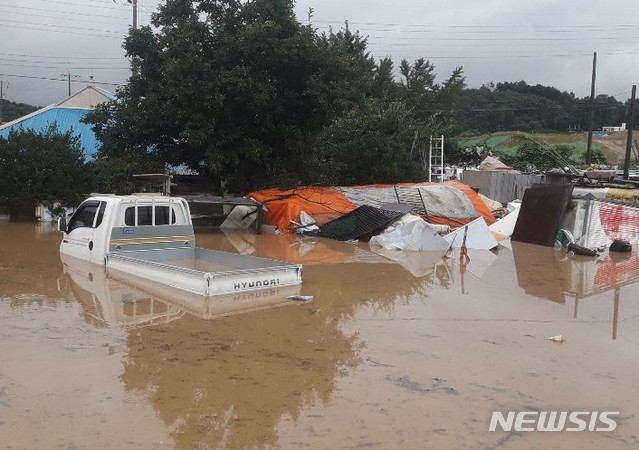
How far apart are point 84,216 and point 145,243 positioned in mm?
1623

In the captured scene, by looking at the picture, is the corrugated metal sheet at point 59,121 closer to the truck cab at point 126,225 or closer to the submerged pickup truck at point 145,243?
Answer: the truck cab at point 126,225

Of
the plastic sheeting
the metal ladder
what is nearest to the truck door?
the plastic sheeting

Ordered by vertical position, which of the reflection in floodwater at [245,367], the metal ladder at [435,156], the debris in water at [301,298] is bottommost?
the debris in water at [301,298]

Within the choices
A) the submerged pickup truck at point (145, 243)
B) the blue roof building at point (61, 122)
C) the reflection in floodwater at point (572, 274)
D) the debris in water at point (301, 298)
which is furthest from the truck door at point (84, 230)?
the blue roof building at point (61, 122)

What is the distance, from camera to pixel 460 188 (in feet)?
79.3

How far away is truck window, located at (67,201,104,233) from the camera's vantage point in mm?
12523

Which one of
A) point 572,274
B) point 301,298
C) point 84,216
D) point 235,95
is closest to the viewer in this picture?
point 301,298

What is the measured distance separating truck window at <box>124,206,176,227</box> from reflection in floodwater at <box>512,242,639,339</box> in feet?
23.8

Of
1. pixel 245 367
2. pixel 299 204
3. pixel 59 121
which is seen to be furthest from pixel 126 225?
pixel 59 121

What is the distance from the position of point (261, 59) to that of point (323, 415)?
59.8 feet

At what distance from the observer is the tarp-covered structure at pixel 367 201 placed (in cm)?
2144

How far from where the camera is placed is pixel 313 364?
669 centimetres

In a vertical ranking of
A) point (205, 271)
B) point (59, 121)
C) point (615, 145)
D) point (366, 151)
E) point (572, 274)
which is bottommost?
point (572, 274)

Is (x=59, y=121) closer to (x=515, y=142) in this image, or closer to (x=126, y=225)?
(x=126, y=225)
